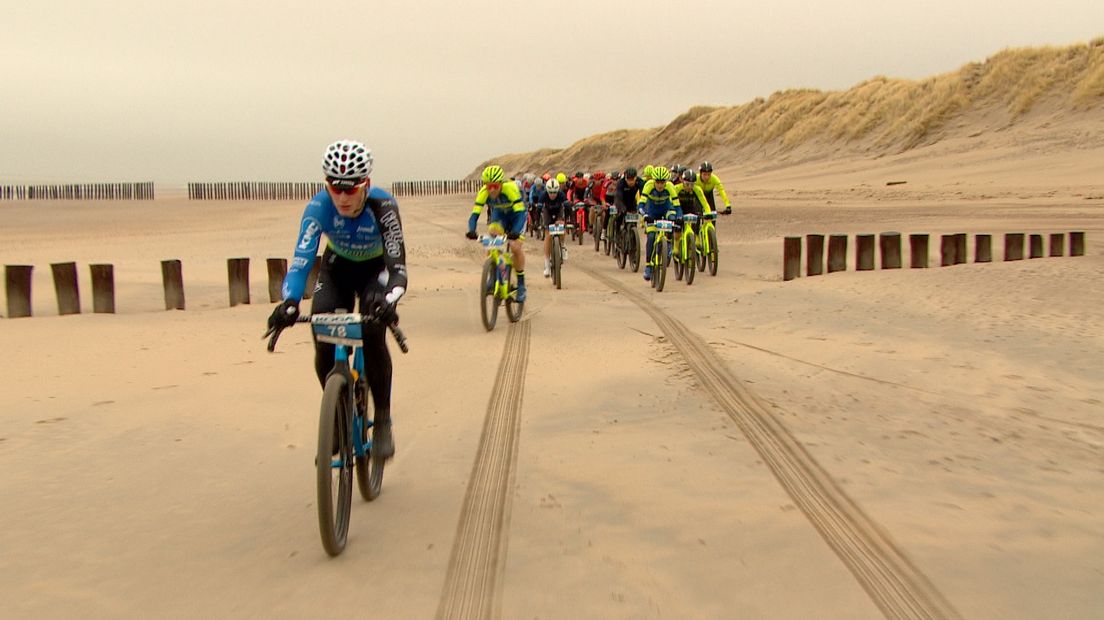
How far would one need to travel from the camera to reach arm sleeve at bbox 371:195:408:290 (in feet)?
16.1

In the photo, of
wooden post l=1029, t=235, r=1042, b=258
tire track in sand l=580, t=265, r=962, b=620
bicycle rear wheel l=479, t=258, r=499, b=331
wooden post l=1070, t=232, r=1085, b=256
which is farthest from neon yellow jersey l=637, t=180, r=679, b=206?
tire track in sand l=580, t=265, r=962, b=620

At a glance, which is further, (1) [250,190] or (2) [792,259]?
(1) [250,190]

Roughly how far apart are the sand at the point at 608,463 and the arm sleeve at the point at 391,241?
1.19 m

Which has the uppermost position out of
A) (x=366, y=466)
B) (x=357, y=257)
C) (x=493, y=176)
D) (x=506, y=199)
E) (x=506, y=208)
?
(x=493, y=176)

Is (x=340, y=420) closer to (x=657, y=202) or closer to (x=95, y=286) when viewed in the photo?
(x=95, y=286)

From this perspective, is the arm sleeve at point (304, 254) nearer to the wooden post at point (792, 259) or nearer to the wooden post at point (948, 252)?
the wooden post at point (792, 259)

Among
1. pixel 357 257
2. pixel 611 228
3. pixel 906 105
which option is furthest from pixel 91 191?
pixel 357 257

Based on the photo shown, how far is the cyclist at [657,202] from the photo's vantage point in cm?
1551

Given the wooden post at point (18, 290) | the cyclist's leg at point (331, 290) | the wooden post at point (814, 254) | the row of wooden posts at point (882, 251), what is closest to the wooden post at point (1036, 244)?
the row of wooden posts at point (882, 251)

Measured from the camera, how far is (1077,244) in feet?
58.4

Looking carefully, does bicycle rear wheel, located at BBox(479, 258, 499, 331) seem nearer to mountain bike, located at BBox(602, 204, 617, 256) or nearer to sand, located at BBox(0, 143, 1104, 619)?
sand, located at BBox(0, 143, 1104, 619)

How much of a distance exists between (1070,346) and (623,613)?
6.99m

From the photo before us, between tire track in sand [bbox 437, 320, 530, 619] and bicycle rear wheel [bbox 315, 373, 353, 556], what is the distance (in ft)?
1.71

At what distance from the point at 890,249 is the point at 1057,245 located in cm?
294
